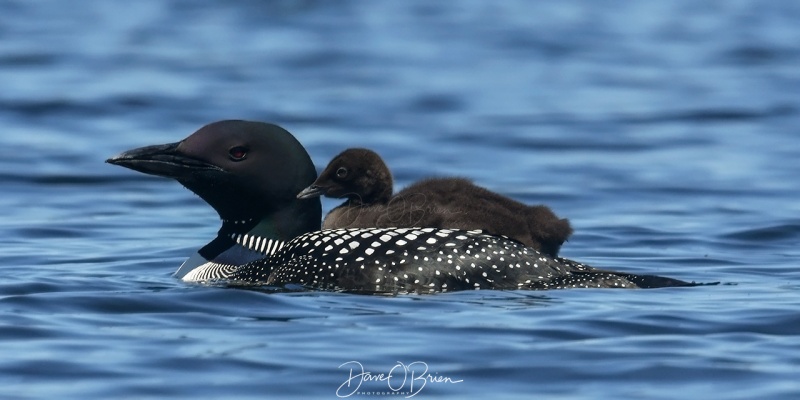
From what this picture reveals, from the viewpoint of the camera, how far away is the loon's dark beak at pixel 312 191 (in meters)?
7.20

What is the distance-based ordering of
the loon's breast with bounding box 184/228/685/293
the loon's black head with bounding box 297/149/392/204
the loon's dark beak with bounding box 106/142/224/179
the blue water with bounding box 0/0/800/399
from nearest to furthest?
the blue water with bounding box 0/0/800/399
the loon's breast with bounding box 184/228/685/293
the loon's dark beak with bounding box 106/142/224/179
the loon's black head with bounding box 297/149/392/204

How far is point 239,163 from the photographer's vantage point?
7.17 metres

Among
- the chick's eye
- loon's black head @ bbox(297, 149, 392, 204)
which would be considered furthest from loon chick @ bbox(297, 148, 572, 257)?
A: the chick's eye

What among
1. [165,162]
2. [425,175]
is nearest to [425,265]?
[165,162]

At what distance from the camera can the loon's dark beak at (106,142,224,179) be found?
23.5ft

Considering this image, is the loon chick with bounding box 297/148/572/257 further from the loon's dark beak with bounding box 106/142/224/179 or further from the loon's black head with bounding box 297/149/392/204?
the loon's dark beak with bounding box 106/142/224/179

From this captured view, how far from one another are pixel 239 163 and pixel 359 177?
0.57 m

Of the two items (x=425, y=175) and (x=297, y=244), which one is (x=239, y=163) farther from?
(x=425, y=175)

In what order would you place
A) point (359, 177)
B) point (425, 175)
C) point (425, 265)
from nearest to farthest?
point (425, 265), point (359, 177), point (425, 175)

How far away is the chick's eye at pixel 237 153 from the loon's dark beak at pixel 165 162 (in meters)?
0.08

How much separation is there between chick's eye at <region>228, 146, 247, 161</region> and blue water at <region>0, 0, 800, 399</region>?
0.61 meters

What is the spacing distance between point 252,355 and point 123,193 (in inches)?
226

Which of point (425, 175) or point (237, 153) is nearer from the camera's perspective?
point (237, 153)

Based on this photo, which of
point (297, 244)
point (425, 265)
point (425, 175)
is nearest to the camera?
point (425, 265)
